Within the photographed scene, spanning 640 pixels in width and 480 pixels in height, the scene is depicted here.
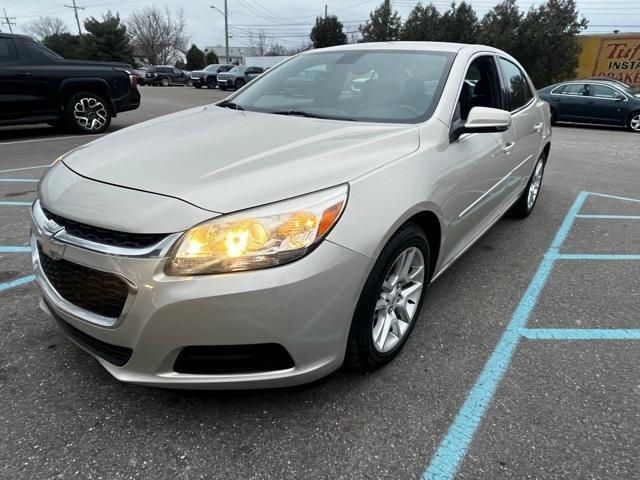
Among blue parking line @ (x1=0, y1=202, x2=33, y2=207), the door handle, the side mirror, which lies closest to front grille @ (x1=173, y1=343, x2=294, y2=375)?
the side mirror

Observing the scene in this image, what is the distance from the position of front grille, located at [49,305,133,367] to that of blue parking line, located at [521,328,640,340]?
2180mm

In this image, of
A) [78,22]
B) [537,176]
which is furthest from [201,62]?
[537,176]

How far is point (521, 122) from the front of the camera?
3.96m

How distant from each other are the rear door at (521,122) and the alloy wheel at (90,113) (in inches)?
308

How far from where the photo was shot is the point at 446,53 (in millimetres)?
3154

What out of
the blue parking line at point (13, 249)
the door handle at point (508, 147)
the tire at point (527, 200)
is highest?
the door handle at point (508, 147)

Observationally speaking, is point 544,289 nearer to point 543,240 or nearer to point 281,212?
point 543,240

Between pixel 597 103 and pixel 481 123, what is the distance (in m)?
A: 13.5

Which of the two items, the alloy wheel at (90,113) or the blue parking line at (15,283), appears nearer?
the blue parking line at (15,283)

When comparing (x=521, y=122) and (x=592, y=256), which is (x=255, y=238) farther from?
(x=592, y=256)

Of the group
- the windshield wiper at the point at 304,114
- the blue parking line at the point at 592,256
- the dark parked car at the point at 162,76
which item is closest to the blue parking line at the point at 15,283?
the windshield wiper at the point at 304,114

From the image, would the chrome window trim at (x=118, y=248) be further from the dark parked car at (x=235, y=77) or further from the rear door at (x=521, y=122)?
the dark parked car at (x=235, y=77)

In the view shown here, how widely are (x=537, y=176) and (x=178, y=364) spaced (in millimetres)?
4488

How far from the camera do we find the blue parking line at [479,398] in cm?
186
